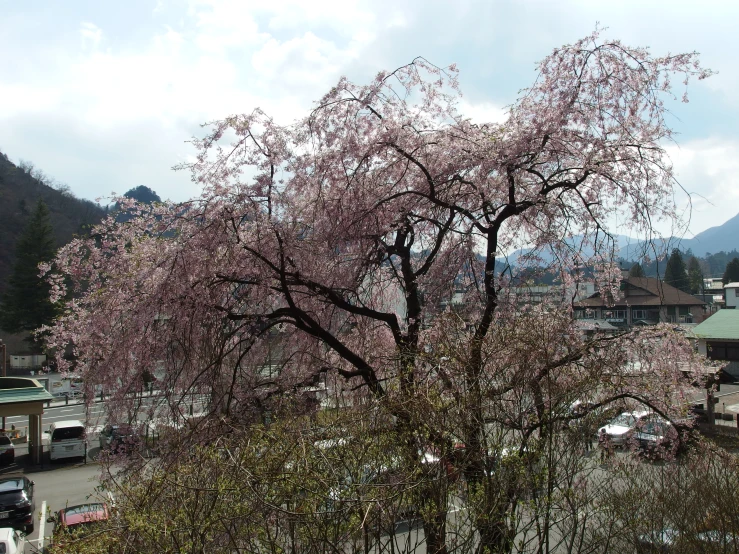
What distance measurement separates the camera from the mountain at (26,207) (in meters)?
55.0

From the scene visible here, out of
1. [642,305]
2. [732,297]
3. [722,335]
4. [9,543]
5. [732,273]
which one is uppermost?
[732,273]

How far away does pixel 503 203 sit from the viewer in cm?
607

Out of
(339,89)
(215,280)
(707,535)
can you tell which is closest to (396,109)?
(339,89)

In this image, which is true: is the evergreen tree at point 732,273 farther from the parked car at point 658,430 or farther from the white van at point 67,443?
the parked car at point 658,430

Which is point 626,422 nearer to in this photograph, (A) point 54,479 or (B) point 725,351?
(A) point 54,479

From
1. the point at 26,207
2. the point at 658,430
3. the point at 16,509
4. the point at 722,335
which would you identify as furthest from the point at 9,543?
the point at 26,207

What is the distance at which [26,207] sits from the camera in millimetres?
61156

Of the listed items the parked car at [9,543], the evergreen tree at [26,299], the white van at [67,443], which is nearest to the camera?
the parked car at [9,543]

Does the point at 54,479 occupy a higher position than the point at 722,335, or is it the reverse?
the point at 722,335

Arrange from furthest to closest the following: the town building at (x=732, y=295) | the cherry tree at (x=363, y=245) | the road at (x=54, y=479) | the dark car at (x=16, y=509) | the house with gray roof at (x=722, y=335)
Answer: the town building at (x=732, y=295), the house with gray roof at (x=722, y=335), the road at (x=54, y=479), the dark car at (x=16, y=509), the cherry tree at (x=363, y=245)

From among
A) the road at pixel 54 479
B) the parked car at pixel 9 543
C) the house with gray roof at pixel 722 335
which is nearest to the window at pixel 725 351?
the house with gray roof at pixel 722 335

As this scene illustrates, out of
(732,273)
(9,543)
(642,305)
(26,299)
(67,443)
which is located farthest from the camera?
(732,273)

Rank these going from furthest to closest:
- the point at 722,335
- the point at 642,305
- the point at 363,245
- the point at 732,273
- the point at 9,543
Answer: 1. the point at 732,273
2. the point at 642,305
3. the point at 722,335
4. the point at 9,543
5. the point at 363,245

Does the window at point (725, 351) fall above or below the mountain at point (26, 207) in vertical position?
below
